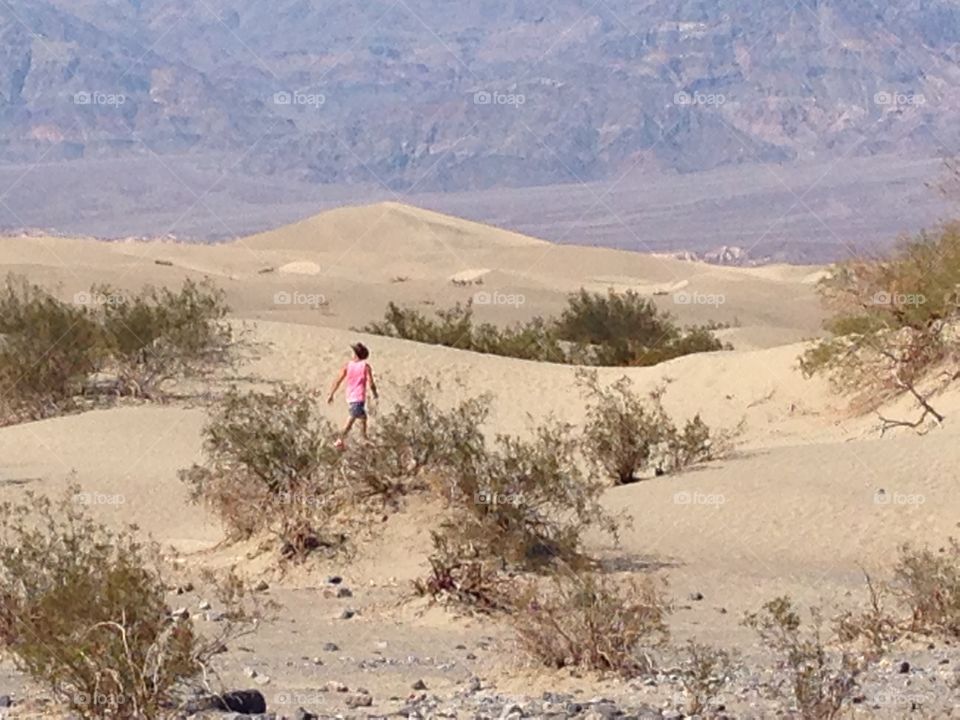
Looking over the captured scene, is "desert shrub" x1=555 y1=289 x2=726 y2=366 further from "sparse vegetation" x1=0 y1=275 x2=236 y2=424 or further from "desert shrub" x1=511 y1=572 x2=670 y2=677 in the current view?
"desert shrub" x1=511 y1=572 x2=670 y2=677

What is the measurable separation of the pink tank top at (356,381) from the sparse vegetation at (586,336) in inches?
635

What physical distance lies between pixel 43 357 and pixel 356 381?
931 cm

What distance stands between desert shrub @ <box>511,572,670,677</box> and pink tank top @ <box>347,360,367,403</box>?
811 centimetres

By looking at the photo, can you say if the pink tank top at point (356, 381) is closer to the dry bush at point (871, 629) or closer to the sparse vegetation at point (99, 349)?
the dry bush at point (871, 629)

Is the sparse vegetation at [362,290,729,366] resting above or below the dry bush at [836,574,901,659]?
above

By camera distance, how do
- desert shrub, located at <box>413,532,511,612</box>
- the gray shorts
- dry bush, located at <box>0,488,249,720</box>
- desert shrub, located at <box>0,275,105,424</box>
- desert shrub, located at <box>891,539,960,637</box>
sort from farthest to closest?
desert shrub, located at <box>0,275,105,424</box> < the gray shorts < desert shrub, located at <box>413,532,511,612</box> < desert shrub, located at <box>891,539,960,637</box> < dry bush, located at <box>0,488,249,720</box>

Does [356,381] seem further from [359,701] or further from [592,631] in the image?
[359,701]

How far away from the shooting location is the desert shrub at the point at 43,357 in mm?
26156

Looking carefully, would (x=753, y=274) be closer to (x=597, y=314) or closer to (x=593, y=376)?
(x=597, y=314)

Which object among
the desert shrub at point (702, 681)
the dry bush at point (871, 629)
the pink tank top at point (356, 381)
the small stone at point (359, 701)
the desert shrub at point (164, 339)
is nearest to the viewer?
the desert shrub at point (702, 681)

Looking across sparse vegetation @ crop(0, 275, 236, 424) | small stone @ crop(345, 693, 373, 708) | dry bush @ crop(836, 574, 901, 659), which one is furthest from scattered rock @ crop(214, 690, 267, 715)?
sparse vegetation @ crop(0, 275, 236, 424)

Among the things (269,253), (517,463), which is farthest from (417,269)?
(517,463)

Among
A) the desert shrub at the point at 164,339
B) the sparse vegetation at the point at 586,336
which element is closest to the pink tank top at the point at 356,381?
the desert shrub at the point at 164,339

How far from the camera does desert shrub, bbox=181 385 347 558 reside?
15789 mm
